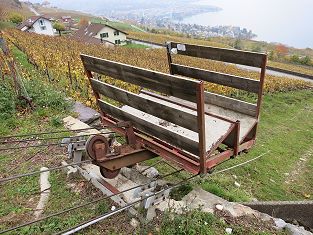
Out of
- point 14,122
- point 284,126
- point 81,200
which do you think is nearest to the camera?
point 81,200

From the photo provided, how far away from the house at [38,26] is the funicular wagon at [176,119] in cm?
5546

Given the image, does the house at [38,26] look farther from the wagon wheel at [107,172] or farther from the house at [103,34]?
the wagon wheel at [107,172]

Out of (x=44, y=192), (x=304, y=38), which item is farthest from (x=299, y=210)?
(x=304, y=38)

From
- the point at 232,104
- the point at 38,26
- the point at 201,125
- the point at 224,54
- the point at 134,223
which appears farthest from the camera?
the point at 38,26

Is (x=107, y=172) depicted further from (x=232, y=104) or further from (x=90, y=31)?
(x=90, y=31)

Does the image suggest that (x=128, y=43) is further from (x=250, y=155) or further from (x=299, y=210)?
(x=299, y=210)

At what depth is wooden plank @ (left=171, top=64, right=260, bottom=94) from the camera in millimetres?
4217

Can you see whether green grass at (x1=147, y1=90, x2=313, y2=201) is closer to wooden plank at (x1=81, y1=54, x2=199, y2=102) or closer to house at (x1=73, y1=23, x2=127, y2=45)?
wooden plank at (x1=81, y1=54, x2=199, y2=102)

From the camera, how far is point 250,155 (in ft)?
32.2

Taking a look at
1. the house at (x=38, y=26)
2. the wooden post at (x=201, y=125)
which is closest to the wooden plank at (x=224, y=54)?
the wooden post at (x=201, y=125)

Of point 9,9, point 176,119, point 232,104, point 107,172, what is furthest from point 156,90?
point 9,9

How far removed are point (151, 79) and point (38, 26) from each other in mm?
59398

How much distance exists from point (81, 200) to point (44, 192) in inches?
25.9

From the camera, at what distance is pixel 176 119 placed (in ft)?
10.4
